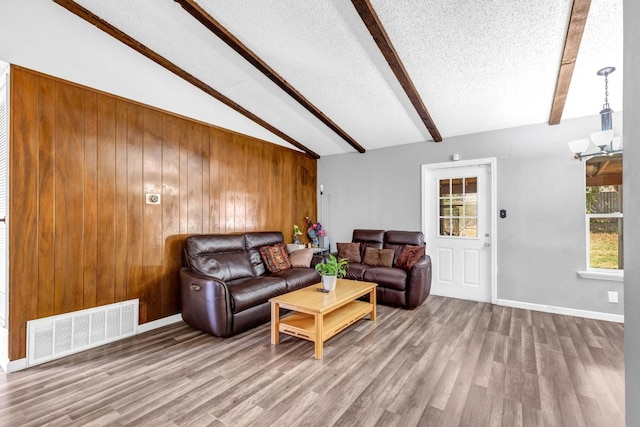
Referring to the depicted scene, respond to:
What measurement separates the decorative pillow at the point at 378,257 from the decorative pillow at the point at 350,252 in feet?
0.41

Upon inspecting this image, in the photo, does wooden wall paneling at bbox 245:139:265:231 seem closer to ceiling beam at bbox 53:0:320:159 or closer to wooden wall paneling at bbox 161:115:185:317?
ceiling beam at bbox 53:0:320:159

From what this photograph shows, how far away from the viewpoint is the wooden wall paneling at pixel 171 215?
348 centimetres

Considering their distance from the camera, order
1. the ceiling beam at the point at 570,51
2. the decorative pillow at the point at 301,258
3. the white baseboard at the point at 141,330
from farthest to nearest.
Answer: the decorative pillow at the point at 301,258
the white baseboard at the point at 141,330
the ceiling beam at the point at 570,51

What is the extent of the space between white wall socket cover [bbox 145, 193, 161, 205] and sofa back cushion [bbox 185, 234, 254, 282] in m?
0.53

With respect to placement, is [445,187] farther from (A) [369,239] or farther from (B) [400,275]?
(B) [400,275]

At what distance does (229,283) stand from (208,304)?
43 centimetres

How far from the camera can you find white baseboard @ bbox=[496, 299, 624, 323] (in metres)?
3.50

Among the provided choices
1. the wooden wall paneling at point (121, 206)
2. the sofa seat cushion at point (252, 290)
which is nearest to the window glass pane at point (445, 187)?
the sofa seat cushion at point (252, 290)

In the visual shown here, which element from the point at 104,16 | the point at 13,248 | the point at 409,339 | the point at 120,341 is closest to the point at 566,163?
the point at 409,339

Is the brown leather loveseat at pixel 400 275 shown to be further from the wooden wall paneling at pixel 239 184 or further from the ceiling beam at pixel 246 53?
the ceiling beam at pixel 246 53

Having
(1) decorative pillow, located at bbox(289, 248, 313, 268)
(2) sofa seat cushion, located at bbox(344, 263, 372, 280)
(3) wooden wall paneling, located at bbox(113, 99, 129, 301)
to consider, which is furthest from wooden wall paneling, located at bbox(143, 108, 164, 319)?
(2) sofa seat cushion, located at bbox(344, 263, 372, 280)

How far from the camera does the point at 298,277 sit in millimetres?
3840

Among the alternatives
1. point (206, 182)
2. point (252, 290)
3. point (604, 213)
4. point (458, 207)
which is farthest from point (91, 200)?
point (604, 213)

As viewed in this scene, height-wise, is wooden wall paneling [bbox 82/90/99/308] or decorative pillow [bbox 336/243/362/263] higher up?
wooden wall paneling [bbox 82/90/99/308]
